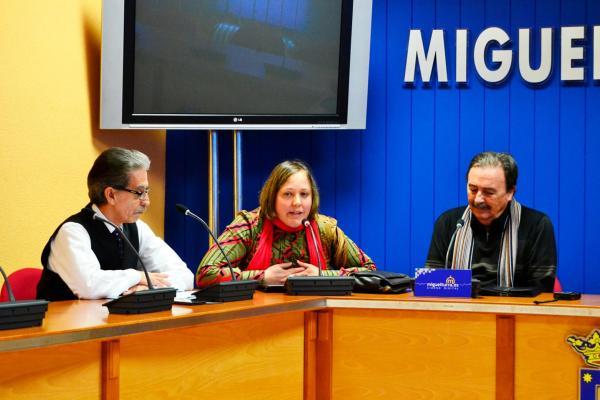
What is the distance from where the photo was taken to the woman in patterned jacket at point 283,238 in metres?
3.67

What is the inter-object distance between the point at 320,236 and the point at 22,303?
186 centimetres

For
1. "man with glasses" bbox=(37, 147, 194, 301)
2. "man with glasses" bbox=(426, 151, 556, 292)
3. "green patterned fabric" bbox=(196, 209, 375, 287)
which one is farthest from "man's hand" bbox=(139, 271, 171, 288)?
"man with glasses" bbox=(426, 151, 556, 292)

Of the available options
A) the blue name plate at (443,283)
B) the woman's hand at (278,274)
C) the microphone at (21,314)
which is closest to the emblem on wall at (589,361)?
the blue name plate at (443,283)

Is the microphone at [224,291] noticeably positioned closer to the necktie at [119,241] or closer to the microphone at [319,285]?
the microphone at [319,285]

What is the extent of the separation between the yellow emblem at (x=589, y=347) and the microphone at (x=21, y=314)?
175cm

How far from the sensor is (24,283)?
3211 mm

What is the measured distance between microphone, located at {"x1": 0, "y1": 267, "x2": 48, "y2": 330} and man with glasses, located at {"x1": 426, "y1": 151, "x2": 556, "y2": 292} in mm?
2028

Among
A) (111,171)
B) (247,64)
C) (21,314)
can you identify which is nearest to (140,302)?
(21,314)

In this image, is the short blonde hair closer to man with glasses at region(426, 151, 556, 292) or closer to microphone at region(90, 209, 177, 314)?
man with glasses at region(426, 151, 556, 292)

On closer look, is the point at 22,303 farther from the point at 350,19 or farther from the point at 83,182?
the point at 350,19

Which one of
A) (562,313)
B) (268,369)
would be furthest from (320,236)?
(562,313)

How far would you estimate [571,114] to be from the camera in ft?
14.6

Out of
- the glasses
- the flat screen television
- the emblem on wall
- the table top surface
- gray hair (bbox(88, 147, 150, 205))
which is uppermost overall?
the flat screen television

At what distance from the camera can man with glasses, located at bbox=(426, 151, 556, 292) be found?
12.1 feet
